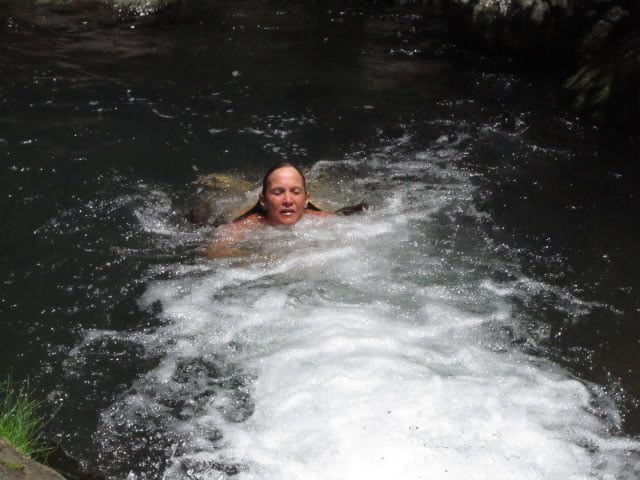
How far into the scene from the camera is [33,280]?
5660 mm

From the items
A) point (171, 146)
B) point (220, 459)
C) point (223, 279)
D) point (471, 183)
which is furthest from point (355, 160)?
point (220, 459)

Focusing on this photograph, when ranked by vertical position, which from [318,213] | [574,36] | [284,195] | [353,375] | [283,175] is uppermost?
[574,36]

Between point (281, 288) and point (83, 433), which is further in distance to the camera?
point (281, 288)

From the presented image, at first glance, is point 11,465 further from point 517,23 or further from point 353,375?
point 517,23

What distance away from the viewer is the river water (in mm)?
4301

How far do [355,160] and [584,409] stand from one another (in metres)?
4.11

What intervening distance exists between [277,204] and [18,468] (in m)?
3.67

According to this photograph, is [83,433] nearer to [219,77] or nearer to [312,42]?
[219,77]

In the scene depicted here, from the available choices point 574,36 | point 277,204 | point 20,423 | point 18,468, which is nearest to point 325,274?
point 277,204

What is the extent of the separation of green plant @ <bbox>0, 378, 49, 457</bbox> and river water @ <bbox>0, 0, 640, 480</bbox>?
0.49ft

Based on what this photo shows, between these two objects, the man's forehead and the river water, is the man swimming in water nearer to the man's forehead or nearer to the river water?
the man's forehead

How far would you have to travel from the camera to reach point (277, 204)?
6.51 m

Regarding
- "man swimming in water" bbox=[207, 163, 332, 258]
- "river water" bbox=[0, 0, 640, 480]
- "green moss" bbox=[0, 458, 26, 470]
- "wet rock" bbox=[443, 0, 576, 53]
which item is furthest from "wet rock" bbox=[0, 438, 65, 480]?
"wet rock" bbox=[443, 0, 576, 53]

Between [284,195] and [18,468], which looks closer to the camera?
[18,468]
